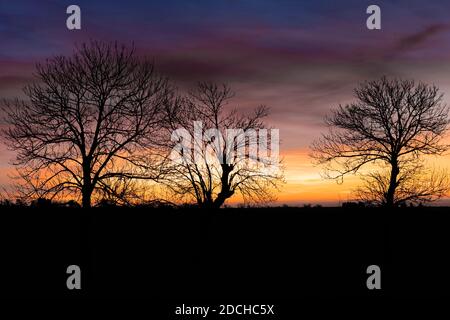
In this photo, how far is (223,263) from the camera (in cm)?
1367

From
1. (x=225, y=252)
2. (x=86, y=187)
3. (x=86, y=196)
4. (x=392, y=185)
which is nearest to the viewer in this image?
(x=225, y=252)

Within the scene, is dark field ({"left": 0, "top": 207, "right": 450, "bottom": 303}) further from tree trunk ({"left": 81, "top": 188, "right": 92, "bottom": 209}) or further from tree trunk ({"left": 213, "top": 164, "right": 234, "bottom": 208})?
tree trunk ({"left": 213, "top": 164, "right": 234, "bottom": 208})

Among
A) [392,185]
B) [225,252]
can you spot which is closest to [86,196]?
[225,252]

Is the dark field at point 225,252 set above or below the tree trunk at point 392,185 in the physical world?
below

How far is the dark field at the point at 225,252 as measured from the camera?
1239 centimetres

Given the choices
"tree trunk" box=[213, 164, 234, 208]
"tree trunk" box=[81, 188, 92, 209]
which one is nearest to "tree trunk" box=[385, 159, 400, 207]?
"tree trunk" box=[213, 164, 234, 208]

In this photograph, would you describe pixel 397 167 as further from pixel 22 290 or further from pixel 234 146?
pixel 22 290

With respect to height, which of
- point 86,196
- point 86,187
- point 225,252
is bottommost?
point 225,252

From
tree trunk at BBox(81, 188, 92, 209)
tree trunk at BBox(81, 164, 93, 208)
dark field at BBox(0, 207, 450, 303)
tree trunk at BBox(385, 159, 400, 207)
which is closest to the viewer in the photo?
dark field at BBox(0, 207, 450, 303)

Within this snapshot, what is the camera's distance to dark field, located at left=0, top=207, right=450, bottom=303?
40.7ft

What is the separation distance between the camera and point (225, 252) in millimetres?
14133

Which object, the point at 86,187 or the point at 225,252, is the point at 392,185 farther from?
the point at 225,252

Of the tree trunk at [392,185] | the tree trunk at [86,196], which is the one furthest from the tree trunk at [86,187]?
the tree trunk at [392,185]

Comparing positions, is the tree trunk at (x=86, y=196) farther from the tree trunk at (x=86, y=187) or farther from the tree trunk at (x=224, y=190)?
the tree trunk at (x=224, y=190)
